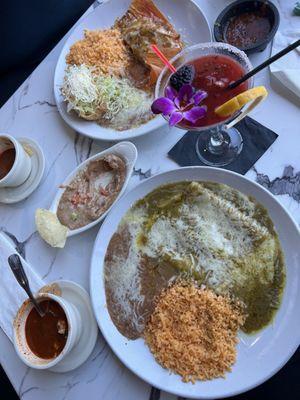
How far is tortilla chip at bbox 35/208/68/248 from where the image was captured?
1.46 meters

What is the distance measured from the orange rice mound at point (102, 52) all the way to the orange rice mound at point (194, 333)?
0.87 m

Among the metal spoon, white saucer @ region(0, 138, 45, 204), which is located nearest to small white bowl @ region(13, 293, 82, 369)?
the metal spoon

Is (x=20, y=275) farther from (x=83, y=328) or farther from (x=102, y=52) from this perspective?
(x=102, y=52)

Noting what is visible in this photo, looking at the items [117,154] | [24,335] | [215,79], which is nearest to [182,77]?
[215,79]

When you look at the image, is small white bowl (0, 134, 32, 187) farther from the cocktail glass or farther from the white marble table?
the cocktail glass

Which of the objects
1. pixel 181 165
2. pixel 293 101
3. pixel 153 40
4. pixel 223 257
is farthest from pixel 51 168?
pixel 293 101

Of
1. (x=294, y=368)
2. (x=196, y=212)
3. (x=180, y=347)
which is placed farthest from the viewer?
(x=294, y=368)

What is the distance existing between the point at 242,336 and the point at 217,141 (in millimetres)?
645

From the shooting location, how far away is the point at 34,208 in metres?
1.61

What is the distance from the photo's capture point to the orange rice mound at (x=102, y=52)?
5.55 ft

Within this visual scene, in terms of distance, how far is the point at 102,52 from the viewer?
1688 mm

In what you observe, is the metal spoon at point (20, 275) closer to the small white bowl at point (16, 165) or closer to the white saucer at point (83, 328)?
the white saucer at point (83, 328)

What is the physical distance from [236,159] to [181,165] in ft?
0.61

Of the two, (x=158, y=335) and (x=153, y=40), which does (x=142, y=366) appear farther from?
(x=153, y=40)
